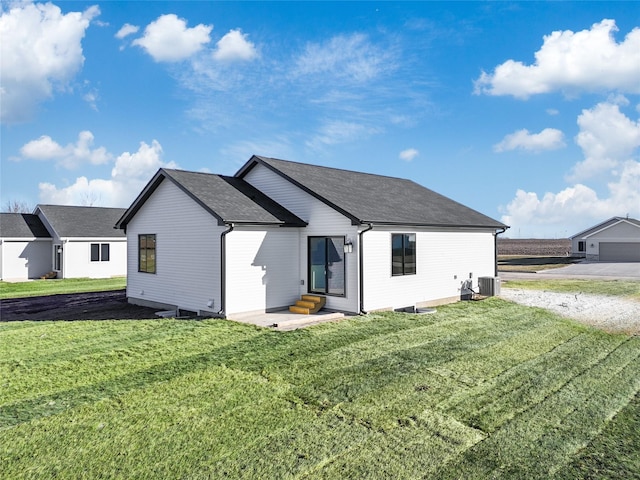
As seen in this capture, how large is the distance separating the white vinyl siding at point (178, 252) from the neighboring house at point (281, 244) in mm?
33

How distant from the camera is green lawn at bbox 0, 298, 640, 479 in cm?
425

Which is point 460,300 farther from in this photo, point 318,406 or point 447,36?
point 318,406

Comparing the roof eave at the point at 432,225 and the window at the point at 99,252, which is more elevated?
the roof eave at the point at 432,225

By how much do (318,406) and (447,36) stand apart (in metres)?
15.2

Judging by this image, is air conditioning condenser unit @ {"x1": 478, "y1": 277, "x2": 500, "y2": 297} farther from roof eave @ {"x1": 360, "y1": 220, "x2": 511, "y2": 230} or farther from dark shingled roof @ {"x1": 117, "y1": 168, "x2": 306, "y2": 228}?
dark shingled roof @ {"x1": 117, "y1": 168, "x2": 306, "y2": 228}

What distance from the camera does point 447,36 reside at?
15852 mm

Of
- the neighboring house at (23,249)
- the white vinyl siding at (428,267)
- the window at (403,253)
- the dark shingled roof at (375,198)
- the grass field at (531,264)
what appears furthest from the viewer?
the grass field at (531,264)

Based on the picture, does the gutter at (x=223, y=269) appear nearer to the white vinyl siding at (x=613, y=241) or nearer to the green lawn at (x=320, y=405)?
the green lawn at (x=320, y=405)

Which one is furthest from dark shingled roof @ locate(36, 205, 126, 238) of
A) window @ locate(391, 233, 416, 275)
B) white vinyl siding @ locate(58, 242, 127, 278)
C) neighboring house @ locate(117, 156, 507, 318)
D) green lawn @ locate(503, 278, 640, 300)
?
green lawn @ locate(503, 278, 640, 300)

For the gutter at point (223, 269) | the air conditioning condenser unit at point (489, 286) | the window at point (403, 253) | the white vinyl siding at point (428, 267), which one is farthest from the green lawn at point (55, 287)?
the air conditioning condenser unit at point (489, 286)

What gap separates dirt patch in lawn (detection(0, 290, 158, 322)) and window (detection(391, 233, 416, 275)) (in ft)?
25.0

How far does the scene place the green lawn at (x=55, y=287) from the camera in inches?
785

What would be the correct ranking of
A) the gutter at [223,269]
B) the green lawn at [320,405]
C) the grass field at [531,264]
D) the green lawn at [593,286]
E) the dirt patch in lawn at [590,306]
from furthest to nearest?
the grass field at [531,264] → the green lawn at [593,286] → the gutter at [223,269] → the dirt patch in lawn at [590,306] → the green lawn at [320,405]

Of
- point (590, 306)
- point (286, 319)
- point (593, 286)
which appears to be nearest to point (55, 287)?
point (286, 319)
